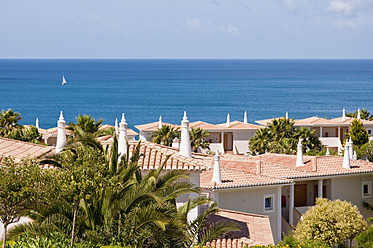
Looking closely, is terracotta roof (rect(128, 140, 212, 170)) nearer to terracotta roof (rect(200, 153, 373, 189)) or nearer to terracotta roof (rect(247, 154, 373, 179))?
terracotta roof (rect(200, 153, 373, 189))

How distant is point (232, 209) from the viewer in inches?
884

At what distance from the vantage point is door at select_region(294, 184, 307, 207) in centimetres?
2884

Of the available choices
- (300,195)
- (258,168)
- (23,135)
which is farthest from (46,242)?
(23,135)

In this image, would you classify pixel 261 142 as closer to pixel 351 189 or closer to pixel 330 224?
pixel 351 189

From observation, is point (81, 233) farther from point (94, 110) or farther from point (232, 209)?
point (94, 110)

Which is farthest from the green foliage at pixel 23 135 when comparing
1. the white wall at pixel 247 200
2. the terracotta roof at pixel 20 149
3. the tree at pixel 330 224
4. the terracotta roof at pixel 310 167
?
the tree at pixel 330 224

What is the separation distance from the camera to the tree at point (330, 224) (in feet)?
68.7

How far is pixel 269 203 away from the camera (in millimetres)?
23906

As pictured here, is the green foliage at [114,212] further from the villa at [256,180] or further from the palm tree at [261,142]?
the palm tree at [261,142]

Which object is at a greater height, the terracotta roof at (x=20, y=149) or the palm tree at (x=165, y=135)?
the palm tree at (x=165, y=135)

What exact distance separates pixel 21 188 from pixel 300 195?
2078 cm

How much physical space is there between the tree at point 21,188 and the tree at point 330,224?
41.0 ft

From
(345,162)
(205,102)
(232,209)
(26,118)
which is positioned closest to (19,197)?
(232,209)

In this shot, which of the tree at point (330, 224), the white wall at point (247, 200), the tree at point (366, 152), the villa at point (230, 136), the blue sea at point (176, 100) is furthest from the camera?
the blue sea at point (176, 100)
